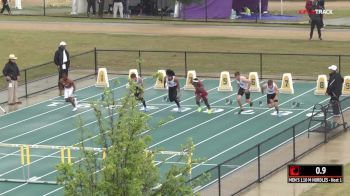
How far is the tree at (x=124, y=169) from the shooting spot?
17.1 m

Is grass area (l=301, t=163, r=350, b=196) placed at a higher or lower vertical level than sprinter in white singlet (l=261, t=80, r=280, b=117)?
lower

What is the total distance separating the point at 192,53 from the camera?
4700cm

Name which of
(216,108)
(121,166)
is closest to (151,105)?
(216,108)

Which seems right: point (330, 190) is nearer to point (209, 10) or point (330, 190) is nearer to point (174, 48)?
point (174, 48)

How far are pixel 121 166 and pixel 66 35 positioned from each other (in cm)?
3783

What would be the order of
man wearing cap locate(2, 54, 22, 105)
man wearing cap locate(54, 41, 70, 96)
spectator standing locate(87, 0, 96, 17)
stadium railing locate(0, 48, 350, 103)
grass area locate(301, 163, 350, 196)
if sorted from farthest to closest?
1. spectator standing locate(87, 0, 96, 17)
2. stadium railing locate(0, 48, 350, 103)
3. man wearing cap locate(54, 41, 70, 96)
4. man wearing cap locate(2, 54, 22, 105)
5. grass area locate(301, 163, 350, 196)

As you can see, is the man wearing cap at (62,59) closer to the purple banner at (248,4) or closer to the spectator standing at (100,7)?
the spectator standing at (100,7)

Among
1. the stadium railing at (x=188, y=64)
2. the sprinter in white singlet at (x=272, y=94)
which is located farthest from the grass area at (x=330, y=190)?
the stadium railing at (x=188, y=64)

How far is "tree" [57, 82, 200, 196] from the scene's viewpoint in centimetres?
1712

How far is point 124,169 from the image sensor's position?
16938 mm
